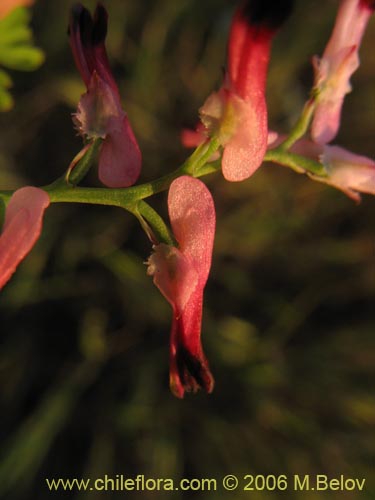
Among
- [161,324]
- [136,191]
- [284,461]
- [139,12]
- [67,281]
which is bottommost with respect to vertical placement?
[284,461]

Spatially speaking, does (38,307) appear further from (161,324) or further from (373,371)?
(373,371)

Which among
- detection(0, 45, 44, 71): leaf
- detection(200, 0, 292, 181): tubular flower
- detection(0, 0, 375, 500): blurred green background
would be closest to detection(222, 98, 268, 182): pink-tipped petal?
detection(200, 0, 292, 181): tubular flower

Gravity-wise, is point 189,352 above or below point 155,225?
below

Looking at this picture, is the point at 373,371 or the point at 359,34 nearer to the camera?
the point at 359,34

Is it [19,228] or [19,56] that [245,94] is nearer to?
[19,228]

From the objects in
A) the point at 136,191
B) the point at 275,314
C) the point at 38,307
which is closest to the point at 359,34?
the point at 136,191

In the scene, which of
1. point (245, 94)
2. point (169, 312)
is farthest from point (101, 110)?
point (169, 312)

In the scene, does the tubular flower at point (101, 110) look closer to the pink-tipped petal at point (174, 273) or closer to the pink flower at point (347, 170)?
the pink-tipped petal at point (174, 273)

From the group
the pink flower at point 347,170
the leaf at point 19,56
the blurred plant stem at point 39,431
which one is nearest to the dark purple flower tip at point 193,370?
the pink flower at point 347,170
